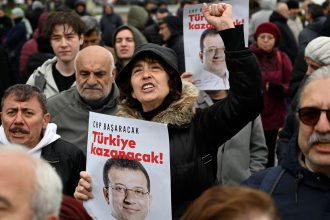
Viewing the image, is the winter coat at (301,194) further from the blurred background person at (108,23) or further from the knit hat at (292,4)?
the blurred background person at (108,23)

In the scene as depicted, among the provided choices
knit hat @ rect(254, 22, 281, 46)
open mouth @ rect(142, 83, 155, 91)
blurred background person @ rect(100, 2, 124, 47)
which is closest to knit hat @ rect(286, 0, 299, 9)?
blurred background person @ rect(100, 2, 124, 47)

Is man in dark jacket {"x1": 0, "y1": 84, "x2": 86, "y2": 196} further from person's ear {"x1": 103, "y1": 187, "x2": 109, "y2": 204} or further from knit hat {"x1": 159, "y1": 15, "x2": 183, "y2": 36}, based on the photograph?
knit hat {"x1": 159, "y1": 15, "x2": 183, "y2": 36}

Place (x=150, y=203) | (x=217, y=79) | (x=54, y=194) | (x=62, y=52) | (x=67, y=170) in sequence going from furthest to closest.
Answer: (x=62, y=52) < (x=217, y=79) < (x=67, y=170) < (x=150, y=203) < (x=54, y=194)

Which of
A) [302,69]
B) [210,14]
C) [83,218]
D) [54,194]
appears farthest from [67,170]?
[302,69]

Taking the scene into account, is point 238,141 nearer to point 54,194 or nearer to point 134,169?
point 134,169

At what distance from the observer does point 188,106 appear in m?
4.05

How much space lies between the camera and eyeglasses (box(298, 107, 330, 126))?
3.21m

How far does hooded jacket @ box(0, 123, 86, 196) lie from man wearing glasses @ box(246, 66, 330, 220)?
5.25 ft

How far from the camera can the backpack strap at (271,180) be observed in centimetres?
327

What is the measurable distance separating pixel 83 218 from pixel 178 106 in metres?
1.18

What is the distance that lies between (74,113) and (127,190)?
172cm

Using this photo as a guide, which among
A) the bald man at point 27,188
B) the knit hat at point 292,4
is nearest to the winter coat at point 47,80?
the bald man at point 27,188

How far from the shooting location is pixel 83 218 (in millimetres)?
3006

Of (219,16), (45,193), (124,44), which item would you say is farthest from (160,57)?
(124,44)
